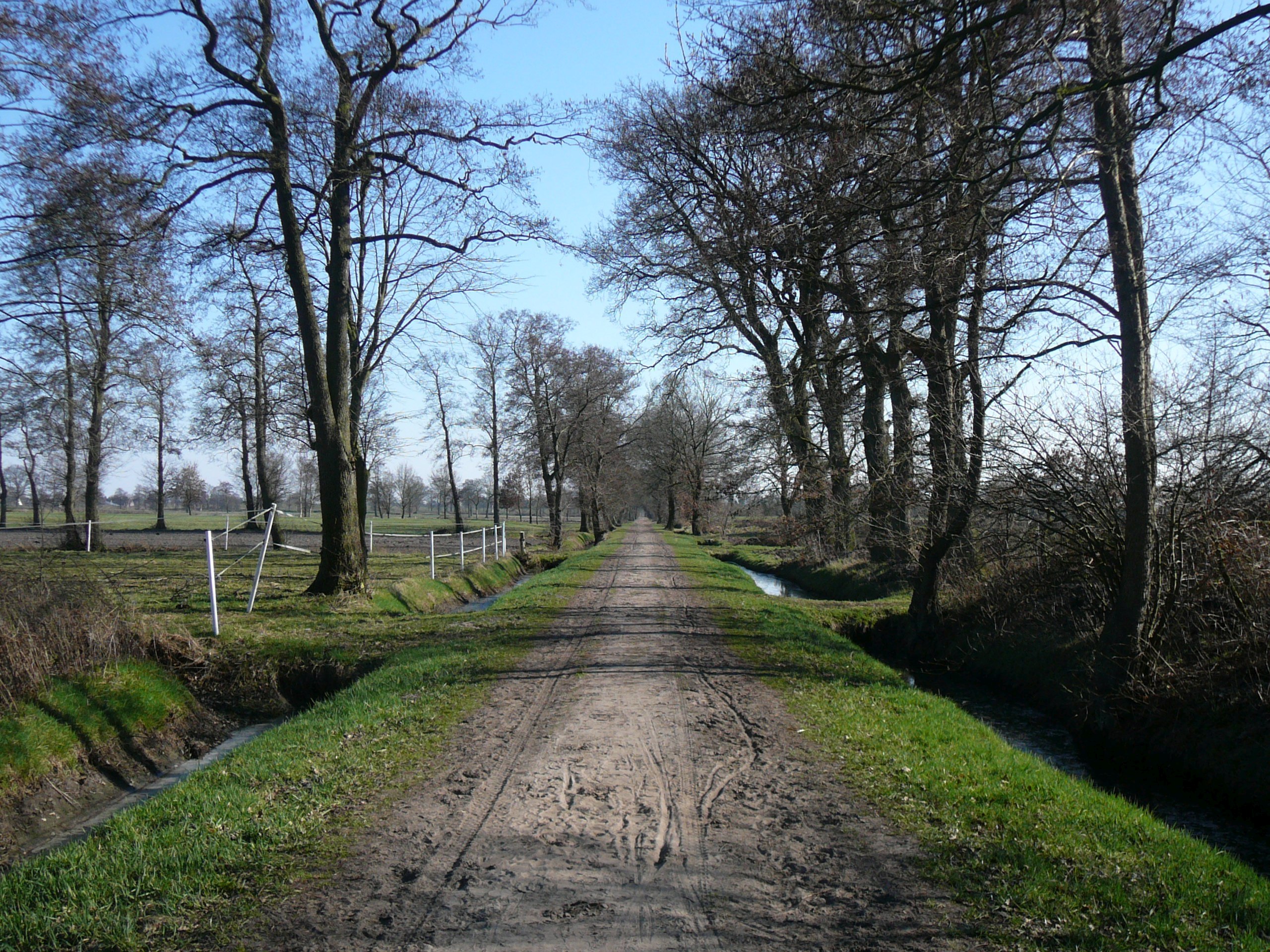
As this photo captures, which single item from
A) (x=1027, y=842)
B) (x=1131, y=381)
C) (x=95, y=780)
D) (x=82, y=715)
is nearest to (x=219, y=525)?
(x=82, y=715)

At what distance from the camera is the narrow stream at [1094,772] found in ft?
18.6

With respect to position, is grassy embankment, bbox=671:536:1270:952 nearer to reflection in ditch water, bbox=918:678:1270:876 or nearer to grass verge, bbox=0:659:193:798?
reflection in ditch water, bbox=918:678:1270:876

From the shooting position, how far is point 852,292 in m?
9.59

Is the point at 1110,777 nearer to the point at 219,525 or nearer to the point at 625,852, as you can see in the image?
the point at 625,852

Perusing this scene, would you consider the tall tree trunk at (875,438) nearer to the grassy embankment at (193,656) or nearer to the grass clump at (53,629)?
the grassy embankment at (193,656)

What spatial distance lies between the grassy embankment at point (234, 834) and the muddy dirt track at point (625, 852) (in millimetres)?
308

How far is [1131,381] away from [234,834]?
8.56 metres

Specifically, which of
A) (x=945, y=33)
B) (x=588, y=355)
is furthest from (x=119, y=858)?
(x=588, y=355)

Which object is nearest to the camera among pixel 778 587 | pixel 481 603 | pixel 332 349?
Answer: pixel 332 349

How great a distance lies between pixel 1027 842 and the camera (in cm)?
427

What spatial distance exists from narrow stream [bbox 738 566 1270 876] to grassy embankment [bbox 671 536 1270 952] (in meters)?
0.91

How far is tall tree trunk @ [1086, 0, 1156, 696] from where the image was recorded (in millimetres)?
7613

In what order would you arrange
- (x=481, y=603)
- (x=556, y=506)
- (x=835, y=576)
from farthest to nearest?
(x=556, y=506) < (x=835, y=576) < (x=481, y=603)

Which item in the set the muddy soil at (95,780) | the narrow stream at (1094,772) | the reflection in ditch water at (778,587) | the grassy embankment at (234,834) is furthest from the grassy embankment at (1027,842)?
the reflection in ditch water at (778,587)
